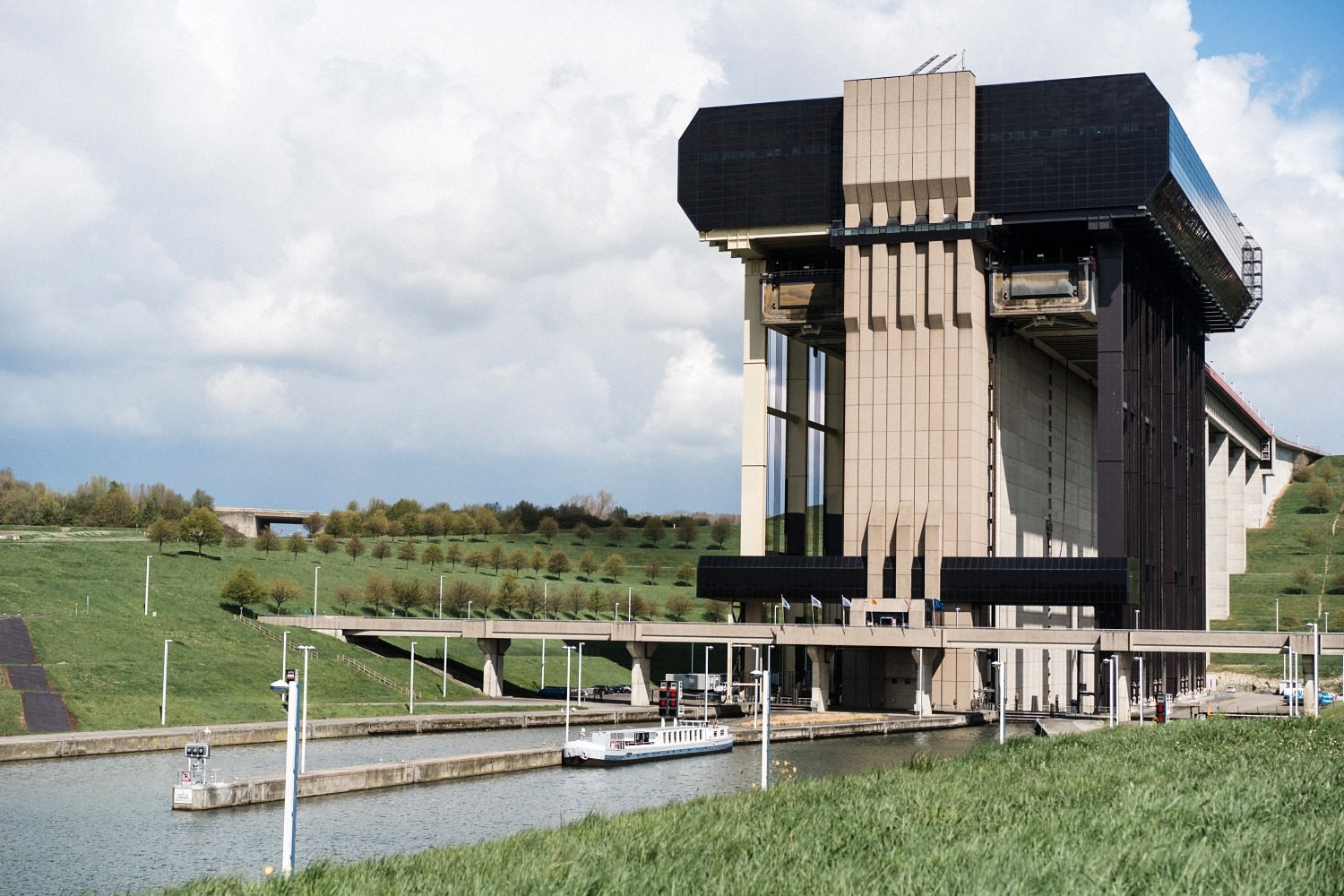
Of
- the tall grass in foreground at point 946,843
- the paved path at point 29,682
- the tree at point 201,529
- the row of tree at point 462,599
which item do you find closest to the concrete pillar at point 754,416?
the row of tree at point 462,599

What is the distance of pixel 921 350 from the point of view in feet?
429

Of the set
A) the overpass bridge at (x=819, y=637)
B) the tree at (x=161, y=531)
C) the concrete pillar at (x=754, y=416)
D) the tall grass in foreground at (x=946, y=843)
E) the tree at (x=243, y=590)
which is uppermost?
the concrete pillar at (x=754, y=416)

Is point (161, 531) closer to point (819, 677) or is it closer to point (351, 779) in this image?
point (819, 677)

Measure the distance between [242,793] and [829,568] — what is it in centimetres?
7769

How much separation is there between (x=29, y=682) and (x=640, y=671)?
2059 inches

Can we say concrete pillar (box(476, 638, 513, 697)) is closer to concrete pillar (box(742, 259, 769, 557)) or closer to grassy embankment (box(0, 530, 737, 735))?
grassy embankment (box(0, 530, 737, 735))

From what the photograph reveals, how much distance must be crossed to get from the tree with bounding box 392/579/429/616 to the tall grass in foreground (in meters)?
135

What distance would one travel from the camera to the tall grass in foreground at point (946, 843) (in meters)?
24.2

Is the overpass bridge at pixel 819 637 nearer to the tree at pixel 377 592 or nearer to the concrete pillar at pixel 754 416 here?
the concrete pillar at pixel 754 416

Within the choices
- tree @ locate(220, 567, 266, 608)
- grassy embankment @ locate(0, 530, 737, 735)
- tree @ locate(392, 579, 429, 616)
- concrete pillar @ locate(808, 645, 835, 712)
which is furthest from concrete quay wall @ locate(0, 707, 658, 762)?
tree @ locate(392, 579, 429, 616)

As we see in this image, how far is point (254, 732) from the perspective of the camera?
87688mm

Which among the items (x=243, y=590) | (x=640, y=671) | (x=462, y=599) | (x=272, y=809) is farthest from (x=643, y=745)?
(x=462, y=599)

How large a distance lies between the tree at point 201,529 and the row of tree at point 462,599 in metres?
15.8

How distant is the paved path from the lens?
86.4m
